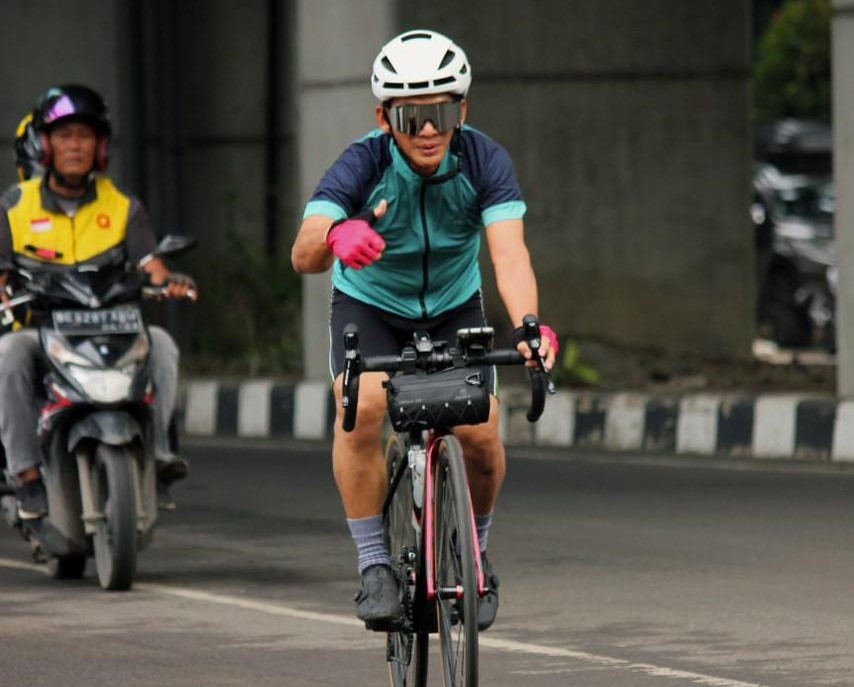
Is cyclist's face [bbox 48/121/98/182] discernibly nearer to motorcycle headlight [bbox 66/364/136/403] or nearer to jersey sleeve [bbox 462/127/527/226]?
motorcycle headlight [bbox 66/364/136/403]

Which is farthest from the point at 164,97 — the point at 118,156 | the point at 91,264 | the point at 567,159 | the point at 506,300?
the point at 506,300

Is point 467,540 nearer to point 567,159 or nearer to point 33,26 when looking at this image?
point 567,159

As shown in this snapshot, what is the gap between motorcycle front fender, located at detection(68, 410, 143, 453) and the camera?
9.35 m

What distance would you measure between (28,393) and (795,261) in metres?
18.2

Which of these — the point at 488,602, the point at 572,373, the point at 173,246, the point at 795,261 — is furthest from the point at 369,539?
the point at 795,261

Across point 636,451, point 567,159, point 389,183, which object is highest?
point 389,183

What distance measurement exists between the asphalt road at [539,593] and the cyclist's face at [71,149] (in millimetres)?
1576

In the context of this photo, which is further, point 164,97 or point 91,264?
point 164,97

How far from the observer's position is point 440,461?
6598 millimetres

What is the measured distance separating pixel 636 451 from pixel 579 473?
1.21 meters

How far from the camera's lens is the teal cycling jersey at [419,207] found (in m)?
7.08

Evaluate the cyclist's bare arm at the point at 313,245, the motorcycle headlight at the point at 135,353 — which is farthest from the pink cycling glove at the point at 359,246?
the motorcycle headlight at the point at 135,353

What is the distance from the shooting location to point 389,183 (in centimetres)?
711

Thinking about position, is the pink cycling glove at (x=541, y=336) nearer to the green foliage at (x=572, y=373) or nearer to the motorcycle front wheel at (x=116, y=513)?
the motorcycle front wheel at (x=116, y=513)
